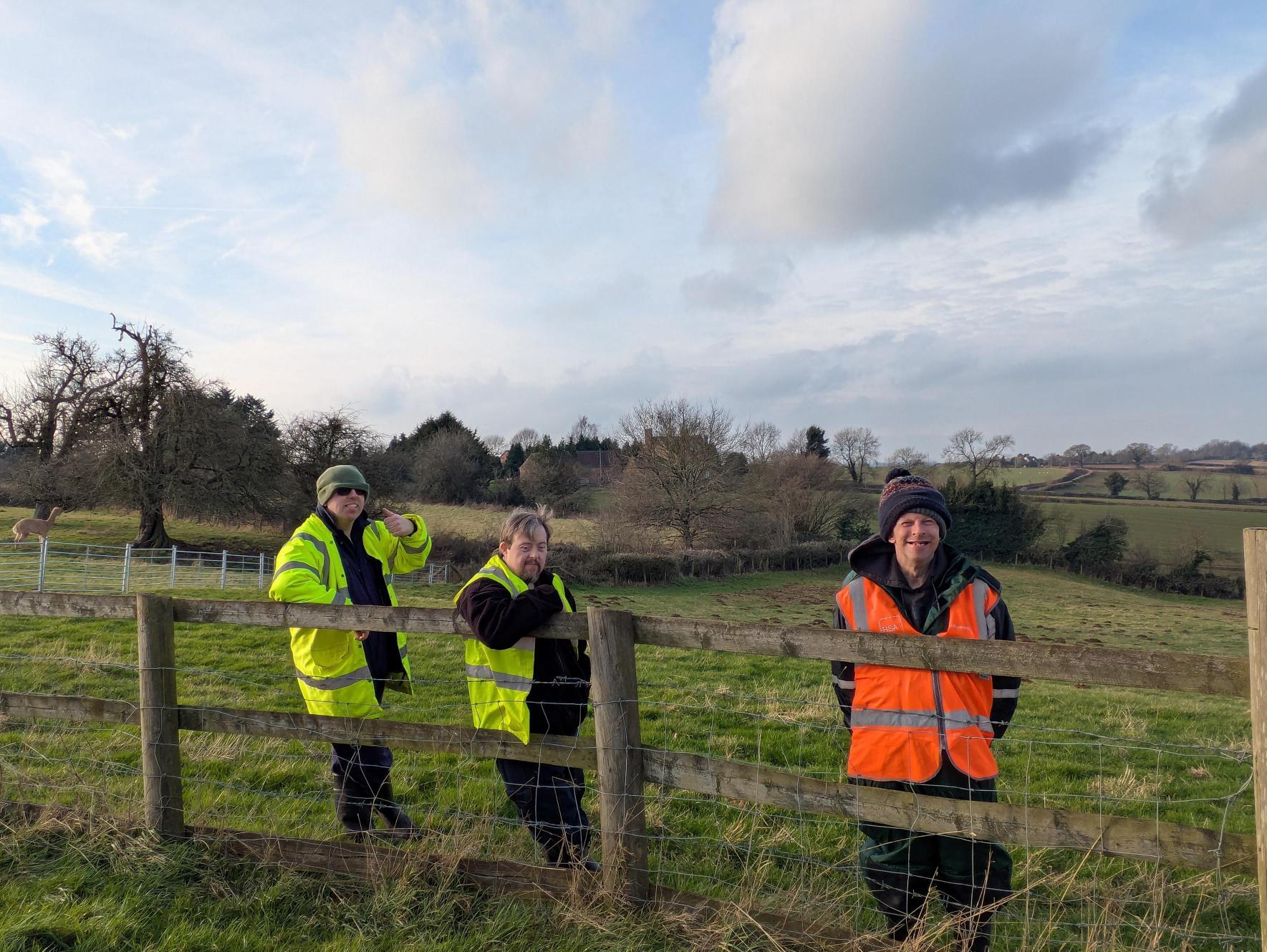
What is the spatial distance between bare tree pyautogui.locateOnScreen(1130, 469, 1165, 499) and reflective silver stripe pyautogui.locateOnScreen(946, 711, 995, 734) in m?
71.8

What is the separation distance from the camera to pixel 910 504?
3.11 metres

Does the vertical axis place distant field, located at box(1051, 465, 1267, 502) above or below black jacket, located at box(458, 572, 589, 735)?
above

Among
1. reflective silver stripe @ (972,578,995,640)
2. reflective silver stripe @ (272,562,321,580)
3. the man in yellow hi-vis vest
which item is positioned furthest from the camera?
reflective silver stripe @ (272,562,321,580)

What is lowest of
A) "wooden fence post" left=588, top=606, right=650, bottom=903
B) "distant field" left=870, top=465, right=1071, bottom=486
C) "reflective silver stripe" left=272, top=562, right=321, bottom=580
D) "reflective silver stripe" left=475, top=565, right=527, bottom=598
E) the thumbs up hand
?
"wooden fence post" left=588, top=606, right=650, bottom=903

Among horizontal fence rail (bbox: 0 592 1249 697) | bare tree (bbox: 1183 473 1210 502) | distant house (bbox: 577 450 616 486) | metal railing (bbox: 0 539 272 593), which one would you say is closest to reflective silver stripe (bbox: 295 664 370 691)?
horizontal fence rail (bbox: 0 592 1249 697)

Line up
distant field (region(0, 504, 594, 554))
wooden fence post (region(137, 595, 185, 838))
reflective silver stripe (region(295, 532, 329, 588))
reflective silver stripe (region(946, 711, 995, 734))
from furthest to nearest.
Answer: distant field (region(0, 504, 594, 554)) < reflective silver stripe (region(295, 532, 329, 588)) < wooden fence post (region(137, 595, 185, 838)) < reflective silver stripe (region(946, 711, 995, 734))

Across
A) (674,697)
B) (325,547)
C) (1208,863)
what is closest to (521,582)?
(325,547)

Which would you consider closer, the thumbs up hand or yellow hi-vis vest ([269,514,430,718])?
yellow hi-vis vest ([269,514,430,718])

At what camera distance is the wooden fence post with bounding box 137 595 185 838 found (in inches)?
145

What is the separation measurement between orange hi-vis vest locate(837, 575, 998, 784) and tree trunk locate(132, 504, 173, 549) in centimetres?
3431

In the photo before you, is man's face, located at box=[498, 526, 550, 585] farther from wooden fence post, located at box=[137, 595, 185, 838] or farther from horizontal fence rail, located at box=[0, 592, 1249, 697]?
wooden fence post, located at box=[137, 595, 185, 838]

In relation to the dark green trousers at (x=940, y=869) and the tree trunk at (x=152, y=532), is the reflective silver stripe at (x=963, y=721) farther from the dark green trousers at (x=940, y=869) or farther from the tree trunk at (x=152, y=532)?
the tree trunk at (x=152, y=532)

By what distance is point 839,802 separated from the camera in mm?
2836

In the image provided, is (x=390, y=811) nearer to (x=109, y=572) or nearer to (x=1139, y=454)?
(x=109, y=572)
